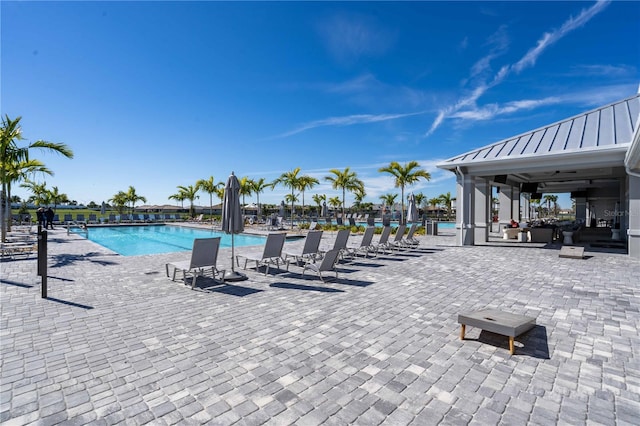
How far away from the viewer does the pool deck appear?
2.49 m

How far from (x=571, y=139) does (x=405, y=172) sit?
1008 cm

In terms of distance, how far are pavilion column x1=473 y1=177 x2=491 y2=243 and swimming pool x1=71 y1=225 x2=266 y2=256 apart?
1168 cm

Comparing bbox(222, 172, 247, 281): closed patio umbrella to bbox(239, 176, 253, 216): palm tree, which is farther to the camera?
bbox(239, 176, 253, 216): palm tree

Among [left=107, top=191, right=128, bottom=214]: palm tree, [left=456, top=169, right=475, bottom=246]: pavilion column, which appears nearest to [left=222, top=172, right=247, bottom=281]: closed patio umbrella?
[left=456, top=169, right=475, bottom=246]: pavilion column

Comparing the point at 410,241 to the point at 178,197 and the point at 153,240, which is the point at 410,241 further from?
the point at 178,197

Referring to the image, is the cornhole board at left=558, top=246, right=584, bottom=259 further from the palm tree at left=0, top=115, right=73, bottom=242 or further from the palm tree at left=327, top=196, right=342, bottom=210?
the palm tree at left=327, top=196, right=342, bottom=210

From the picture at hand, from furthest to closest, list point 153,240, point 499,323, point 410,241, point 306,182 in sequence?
point 306,182, point 153,240, point 410,241, point 499,323

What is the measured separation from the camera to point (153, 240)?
67.3ft

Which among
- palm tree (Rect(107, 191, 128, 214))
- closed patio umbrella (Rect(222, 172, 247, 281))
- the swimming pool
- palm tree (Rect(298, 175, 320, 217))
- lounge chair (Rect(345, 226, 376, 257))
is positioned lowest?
the swimming pool

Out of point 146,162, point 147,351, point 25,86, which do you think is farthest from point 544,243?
point 146,162

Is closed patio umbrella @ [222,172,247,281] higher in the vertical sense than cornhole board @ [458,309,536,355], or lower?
higher

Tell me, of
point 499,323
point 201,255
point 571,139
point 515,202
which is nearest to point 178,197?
point 515,202

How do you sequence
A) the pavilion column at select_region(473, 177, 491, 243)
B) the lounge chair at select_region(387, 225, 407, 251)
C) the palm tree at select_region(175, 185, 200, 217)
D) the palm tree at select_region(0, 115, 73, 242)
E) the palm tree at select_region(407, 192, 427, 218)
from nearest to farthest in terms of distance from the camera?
the palm tree at select_region(0, 115, 73, 242)
the lounge chair at select_region(387, 225, 407, 251)
the pavilion column at select_region(473, 177, 491, 243)
the palm tree at select_region(175, 185, 200, 217)
the palm tree at select_region(407, 192, 427, 218)

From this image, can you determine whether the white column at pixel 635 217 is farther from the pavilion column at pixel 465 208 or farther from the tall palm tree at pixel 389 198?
the tall palm tree at pixel 389 198
